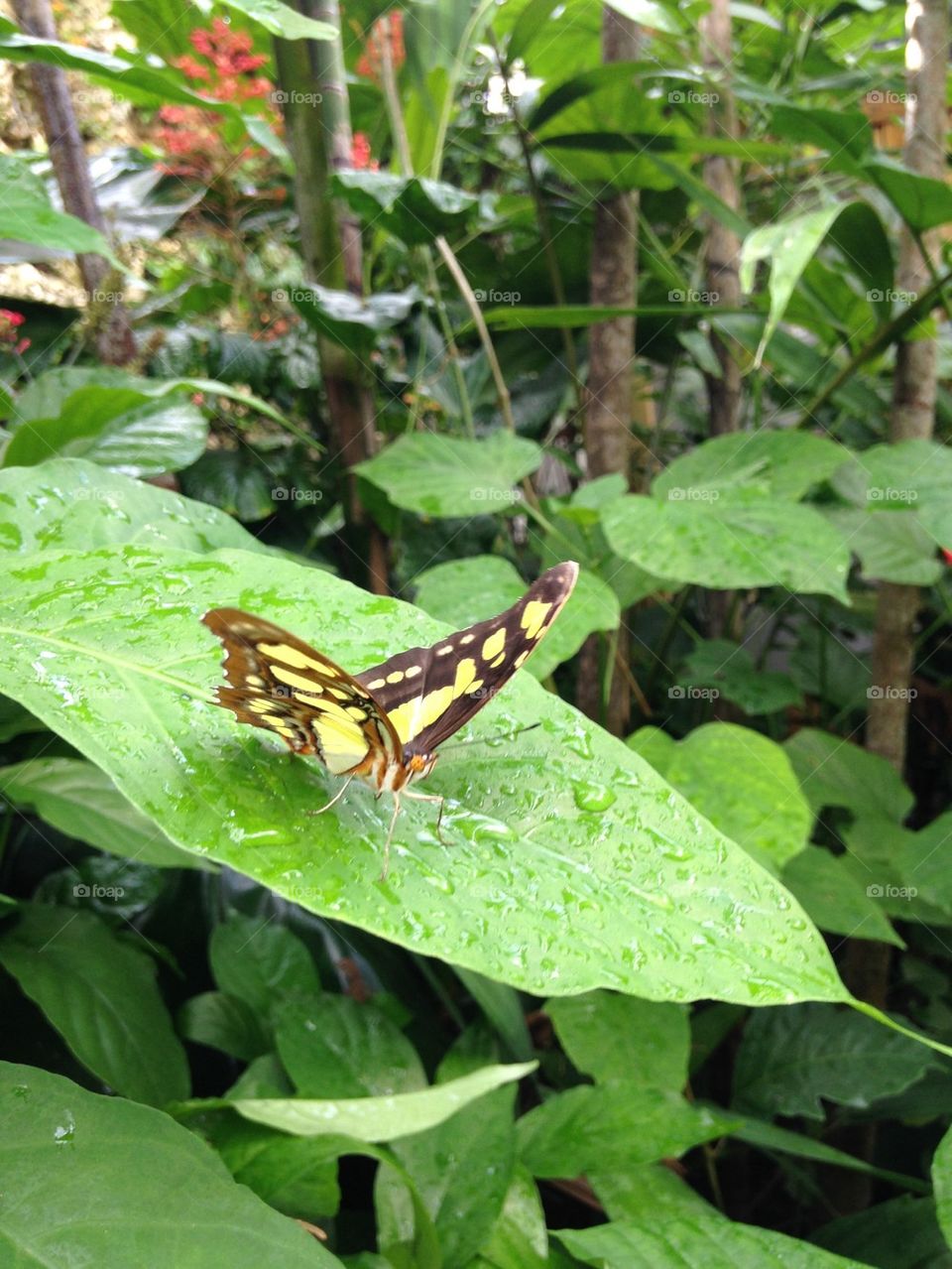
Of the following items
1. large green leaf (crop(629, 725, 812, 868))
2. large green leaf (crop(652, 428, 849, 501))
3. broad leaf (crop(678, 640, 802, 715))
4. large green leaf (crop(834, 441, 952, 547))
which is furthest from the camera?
broad leaf (crop(678, 640, 802, 715))

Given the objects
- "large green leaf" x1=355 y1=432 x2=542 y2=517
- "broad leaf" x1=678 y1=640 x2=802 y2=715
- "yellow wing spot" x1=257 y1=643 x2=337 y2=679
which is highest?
"yellow wing spot" x1=257 y1=643 x2=337 y2=679

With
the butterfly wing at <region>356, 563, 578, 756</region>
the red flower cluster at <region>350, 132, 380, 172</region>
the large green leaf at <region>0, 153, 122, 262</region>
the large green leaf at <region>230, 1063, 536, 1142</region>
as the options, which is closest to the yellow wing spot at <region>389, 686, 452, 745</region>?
the butterfly wing at <region>356, 563, 578, 756</region>

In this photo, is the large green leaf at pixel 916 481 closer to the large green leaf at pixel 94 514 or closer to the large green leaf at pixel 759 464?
the large green leaf at pixel 759 464

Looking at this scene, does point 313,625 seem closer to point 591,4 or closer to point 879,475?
point 879,475

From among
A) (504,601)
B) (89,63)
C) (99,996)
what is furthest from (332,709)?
(89,63)

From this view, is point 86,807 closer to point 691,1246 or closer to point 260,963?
point 260,963

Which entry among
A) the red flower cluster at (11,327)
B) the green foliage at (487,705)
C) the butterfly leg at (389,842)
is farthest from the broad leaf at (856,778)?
the red flower cluster at (11,327)

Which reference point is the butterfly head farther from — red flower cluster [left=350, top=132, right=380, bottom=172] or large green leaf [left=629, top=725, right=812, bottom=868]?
red flower cluster [left=350, top=132, right=380, bottom=172]
